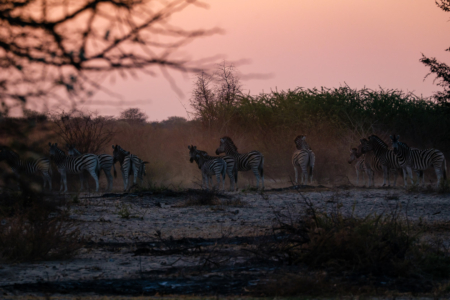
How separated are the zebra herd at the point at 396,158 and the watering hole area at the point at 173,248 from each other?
4355 millimetres

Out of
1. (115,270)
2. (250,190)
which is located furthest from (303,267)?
(250,190)

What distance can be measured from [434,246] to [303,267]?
2531 mm

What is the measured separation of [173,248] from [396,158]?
14.2m

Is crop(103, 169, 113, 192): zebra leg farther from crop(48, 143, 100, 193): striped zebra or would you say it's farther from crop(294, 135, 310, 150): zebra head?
crop(294, 135, 310, 150): zebra head

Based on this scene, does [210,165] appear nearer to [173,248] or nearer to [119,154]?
[119,154]

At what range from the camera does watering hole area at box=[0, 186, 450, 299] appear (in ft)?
20.2

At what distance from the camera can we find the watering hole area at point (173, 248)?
6148 mm

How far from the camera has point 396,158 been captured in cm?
2077

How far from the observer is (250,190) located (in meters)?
19.6

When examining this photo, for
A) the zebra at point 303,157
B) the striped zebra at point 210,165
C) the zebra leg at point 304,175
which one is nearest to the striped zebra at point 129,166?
the striped zebra at point 210,165

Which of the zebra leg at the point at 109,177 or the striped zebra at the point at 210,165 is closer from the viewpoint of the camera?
the striped zebra at the point at 210,165

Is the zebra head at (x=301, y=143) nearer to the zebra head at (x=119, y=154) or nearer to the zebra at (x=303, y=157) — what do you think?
the zebra at (x=303, y=157)

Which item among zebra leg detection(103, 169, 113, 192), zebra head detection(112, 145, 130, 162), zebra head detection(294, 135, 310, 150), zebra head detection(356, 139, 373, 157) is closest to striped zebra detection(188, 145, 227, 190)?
zebra head detection(112, 145, 130, 162)

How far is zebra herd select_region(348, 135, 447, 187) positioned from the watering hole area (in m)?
4.35
